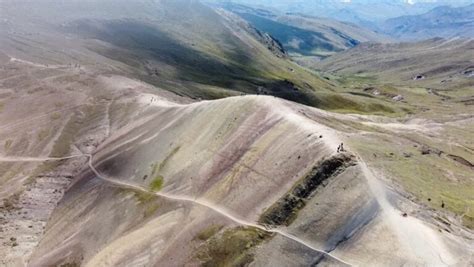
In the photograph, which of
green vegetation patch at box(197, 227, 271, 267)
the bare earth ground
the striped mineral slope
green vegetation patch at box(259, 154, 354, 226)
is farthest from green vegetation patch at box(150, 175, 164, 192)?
green vegetation patch at box(259, 154, 354, 226)

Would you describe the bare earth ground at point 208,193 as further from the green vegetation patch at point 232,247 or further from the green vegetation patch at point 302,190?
the green vegetation patch at point 302,190

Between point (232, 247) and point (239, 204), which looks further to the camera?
point (239, 204)

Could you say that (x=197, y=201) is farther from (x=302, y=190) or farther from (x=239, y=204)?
(x=302, y=190)

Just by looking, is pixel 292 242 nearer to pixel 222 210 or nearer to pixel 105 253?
pixel 222 210

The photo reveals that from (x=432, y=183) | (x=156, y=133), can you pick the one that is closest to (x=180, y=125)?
(x=156, y=133)

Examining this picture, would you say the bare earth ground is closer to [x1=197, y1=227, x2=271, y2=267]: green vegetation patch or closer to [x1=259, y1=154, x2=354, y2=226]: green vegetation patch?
[x1=197, y1=227, x2=271, y2=267]: green vegetation patch

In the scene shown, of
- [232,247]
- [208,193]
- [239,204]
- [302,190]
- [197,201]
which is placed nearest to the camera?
[232,247]

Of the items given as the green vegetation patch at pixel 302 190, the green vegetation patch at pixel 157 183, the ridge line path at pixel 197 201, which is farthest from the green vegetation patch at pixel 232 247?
the green vegetation patch at pixel 157 183

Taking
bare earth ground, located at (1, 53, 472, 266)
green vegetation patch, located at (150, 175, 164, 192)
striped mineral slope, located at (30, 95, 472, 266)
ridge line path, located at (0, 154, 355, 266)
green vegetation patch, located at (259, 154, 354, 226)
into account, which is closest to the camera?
striped mineral slope, located at (30, 95, 472, 266)

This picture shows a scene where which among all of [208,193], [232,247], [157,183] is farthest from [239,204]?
[157,183]
